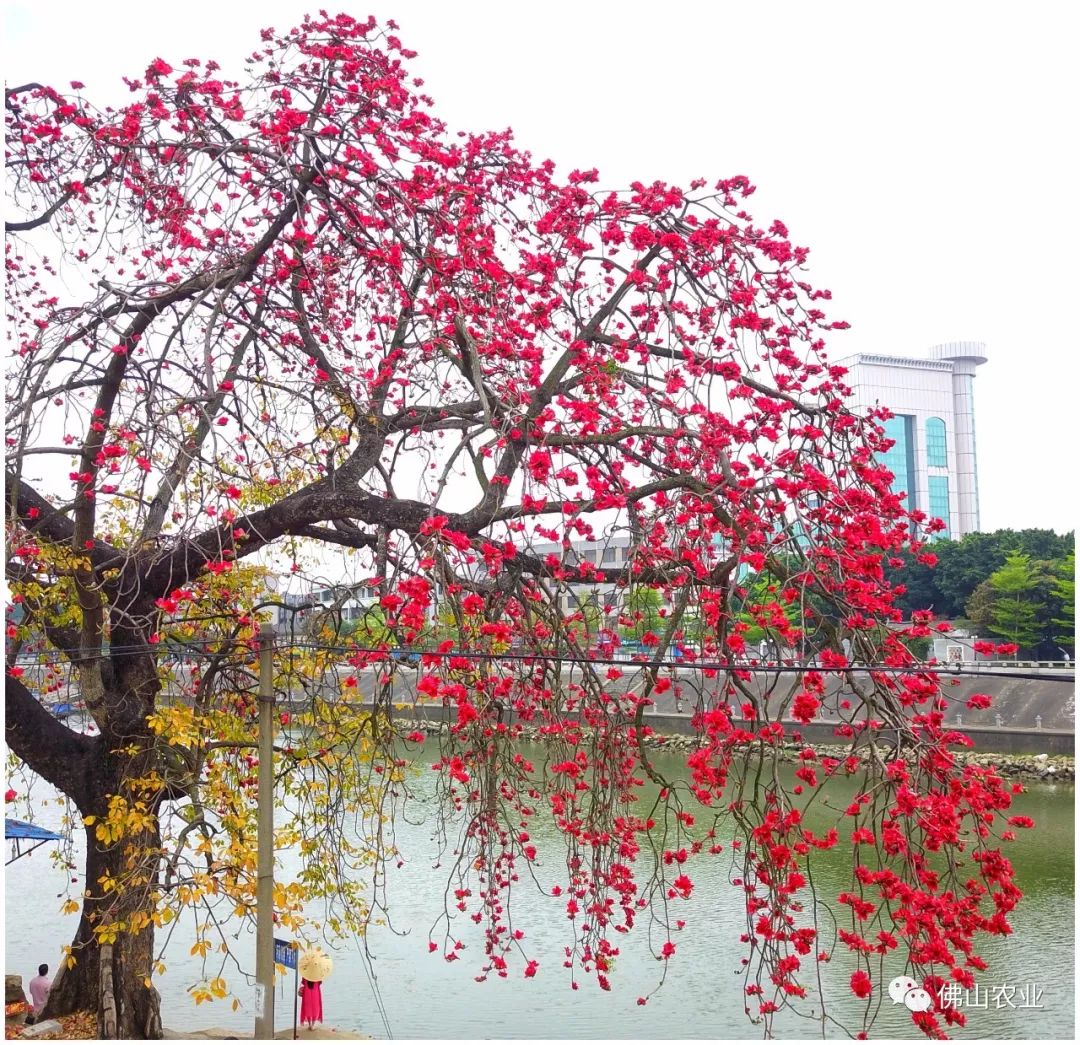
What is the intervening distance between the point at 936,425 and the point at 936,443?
31.6 inches

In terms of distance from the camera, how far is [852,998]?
8.47 metres

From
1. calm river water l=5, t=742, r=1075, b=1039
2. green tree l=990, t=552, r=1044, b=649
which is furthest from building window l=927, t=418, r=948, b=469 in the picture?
calm river water l=5, t=742, r=1075, b=1039

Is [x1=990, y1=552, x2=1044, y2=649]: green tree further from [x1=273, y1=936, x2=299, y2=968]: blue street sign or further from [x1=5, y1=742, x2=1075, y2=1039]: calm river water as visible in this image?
[x1=273, y1=936, x2=299, y2=968]: blue street sign

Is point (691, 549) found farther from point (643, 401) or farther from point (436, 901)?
point (436, 901)

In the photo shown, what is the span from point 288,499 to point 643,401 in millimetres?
1734

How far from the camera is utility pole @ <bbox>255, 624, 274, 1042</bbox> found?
473 cm

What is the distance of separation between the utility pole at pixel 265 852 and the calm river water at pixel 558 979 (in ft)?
6.67

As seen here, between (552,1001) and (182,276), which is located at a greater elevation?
(182,276)

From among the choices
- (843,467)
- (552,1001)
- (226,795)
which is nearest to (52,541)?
(226,795)

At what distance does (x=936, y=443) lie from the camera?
4994 cm

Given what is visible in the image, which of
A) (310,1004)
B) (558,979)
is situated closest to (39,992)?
(310,1004)

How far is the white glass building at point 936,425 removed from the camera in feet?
160

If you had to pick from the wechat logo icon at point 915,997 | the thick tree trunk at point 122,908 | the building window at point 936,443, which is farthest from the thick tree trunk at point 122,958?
the building window at point 936,443

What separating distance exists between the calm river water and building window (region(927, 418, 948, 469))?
40428 millimetres
